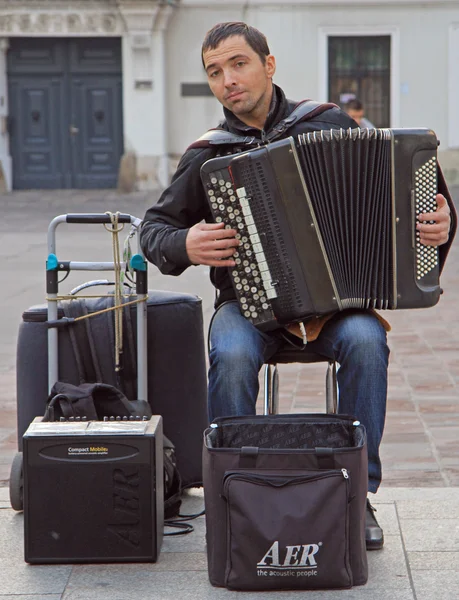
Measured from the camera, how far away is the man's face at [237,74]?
3.79 metres

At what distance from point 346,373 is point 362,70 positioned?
54.0 ft

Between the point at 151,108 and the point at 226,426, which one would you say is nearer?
the point at 226,426

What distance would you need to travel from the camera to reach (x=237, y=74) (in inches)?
150

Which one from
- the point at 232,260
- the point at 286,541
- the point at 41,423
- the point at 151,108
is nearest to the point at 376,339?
the point at 232,260

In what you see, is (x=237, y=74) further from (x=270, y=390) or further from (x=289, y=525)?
(x=289, y=525)

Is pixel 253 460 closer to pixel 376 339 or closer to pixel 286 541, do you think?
pixel 286 541

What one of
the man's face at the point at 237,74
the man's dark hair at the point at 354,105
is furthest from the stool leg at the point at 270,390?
the man's dark hair at the point at 354,105

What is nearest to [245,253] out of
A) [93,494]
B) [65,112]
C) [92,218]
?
[92,218]

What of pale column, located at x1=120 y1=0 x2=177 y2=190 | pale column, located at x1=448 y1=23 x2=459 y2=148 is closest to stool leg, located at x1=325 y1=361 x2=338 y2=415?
pale column, located at x1=120 y1=0 x2=177 y2=190

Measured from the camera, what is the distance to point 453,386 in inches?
235

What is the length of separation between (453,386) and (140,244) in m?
2.66

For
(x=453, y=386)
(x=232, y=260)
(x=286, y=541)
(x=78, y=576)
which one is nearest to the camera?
(x=286, y=541)

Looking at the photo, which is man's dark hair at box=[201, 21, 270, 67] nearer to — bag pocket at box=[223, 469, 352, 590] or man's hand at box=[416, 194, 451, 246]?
man's hand at box=[416, 194, 451, 246]

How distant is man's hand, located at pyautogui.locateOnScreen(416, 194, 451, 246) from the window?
52.7ft
